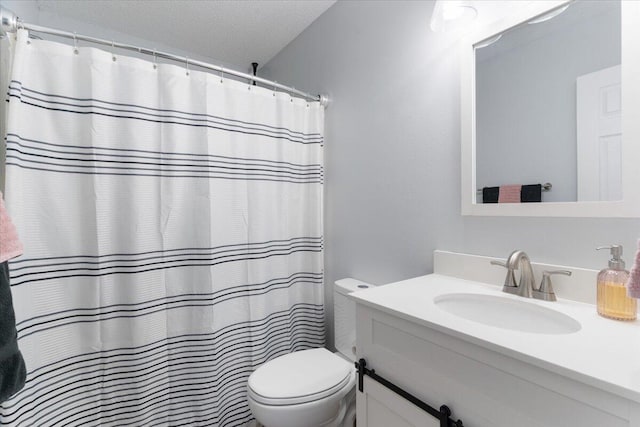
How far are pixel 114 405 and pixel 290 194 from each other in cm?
126

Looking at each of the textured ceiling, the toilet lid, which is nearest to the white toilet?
the toilet lid

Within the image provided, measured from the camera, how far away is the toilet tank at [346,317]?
5.08ft

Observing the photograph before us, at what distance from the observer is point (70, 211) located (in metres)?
1.15

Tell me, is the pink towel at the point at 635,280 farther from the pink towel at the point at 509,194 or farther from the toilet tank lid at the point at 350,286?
the toilet tank lid at the point at 350,286

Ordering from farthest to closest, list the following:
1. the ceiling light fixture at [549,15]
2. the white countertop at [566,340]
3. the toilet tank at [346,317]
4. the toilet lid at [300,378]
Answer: the toilet tank at [346,317] < the toilet lid at [300,378] < the ceiling light fixture at [549,15] < the white countertop at [566,340]

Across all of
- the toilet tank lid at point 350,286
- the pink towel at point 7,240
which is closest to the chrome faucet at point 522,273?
the toilet tank lid at point 350,286

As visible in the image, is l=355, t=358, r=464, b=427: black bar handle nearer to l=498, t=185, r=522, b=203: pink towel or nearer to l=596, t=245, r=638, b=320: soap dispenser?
l=596, t=245, r=638, b=320: soap dispenser

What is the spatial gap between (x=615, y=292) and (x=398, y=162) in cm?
91

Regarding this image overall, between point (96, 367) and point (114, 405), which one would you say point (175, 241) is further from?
point (114, 405)

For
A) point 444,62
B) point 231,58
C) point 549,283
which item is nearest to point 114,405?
point 549,283

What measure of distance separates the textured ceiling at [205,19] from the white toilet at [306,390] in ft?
5.83

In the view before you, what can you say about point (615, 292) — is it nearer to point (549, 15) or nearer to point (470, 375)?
point (470, 375)

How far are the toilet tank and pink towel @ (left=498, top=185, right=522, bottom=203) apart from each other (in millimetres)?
778

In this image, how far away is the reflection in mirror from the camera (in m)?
0.87
